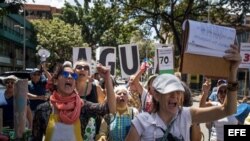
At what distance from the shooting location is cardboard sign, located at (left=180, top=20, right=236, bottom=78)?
13.5 feet

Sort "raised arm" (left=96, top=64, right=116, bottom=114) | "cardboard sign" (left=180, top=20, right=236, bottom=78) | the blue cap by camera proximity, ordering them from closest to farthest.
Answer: "cardboard sign" (left=180, top=20, right=236, bottom=78) → "raised arm" (left=96, top=64, right=116, bottom=114) → the blue cap

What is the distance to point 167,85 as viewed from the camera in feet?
11.9

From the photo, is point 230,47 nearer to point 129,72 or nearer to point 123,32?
point 129,72

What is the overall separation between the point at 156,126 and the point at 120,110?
2.31 meters

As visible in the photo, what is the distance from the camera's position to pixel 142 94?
6.88 meters

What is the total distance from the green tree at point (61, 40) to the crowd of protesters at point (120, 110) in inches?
2238

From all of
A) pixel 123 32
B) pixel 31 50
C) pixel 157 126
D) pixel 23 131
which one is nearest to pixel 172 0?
pixel 123 32

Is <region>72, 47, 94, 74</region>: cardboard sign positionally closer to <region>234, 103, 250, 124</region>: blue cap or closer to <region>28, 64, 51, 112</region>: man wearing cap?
<region>28, 64, 51, 112</region>: man wearing cap

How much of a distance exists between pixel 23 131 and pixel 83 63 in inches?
42.1

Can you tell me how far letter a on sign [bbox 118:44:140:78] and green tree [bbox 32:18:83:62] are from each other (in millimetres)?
53679

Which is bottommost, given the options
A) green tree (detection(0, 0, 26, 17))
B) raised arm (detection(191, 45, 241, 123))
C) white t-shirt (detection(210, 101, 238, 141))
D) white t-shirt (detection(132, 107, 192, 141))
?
white t-shirt (detection(210, 101, 238, 141))

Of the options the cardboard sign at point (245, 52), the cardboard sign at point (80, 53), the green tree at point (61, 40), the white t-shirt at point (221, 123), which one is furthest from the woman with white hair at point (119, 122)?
the green tree at point (61, 40)

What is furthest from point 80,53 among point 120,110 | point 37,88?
point 120,110

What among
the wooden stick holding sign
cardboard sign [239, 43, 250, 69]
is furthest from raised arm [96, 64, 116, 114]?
cardboard sign [239, 43, 250, 69]
